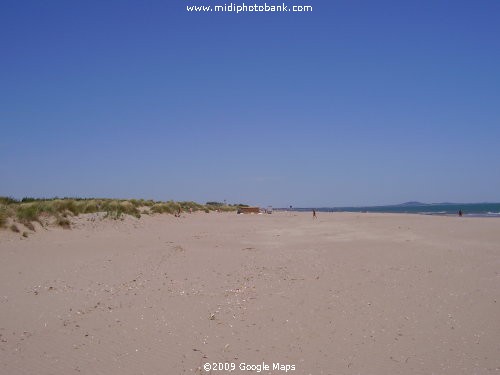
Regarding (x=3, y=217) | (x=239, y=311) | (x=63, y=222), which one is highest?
(x=3, y=217)

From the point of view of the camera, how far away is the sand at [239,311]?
517 centimetres

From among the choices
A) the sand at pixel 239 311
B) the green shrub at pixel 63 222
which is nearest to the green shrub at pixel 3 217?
the sand at pixel 239 311

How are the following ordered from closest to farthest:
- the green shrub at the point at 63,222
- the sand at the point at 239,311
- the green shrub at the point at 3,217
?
the sand at the point at 239,311
the green shrub at the point at 3,217
the green shrub at the point at 63,222

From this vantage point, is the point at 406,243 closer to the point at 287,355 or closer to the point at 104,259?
the point at 104,259

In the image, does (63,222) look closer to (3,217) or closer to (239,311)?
(3,217)

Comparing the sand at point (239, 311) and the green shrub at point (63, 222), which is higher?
the green shrub at point (63, 222)

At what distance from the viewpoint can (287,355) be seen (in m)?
5.38

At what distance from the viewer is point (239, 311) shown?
6930mm

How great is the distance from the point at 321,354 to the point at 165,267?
5.40 metres

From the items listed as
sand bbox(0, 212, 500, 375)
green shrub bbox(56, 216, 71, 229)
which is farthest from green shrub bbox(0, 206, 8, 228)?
green shrub bbox(56, 216, 71, 229)

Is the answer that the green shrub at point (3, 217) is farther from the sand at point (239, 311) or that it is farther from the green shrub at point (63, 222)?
the green shrub at point (63, 222)

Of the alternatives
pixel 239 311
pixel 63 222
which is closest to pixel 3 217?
pixel 63 222

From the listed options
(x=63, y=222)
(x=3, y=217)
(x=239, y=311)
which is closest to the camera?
(x=239, y=311)

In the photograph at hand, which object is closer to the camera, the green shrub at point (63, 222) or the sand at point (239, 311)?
the sand at point (239, 311)
